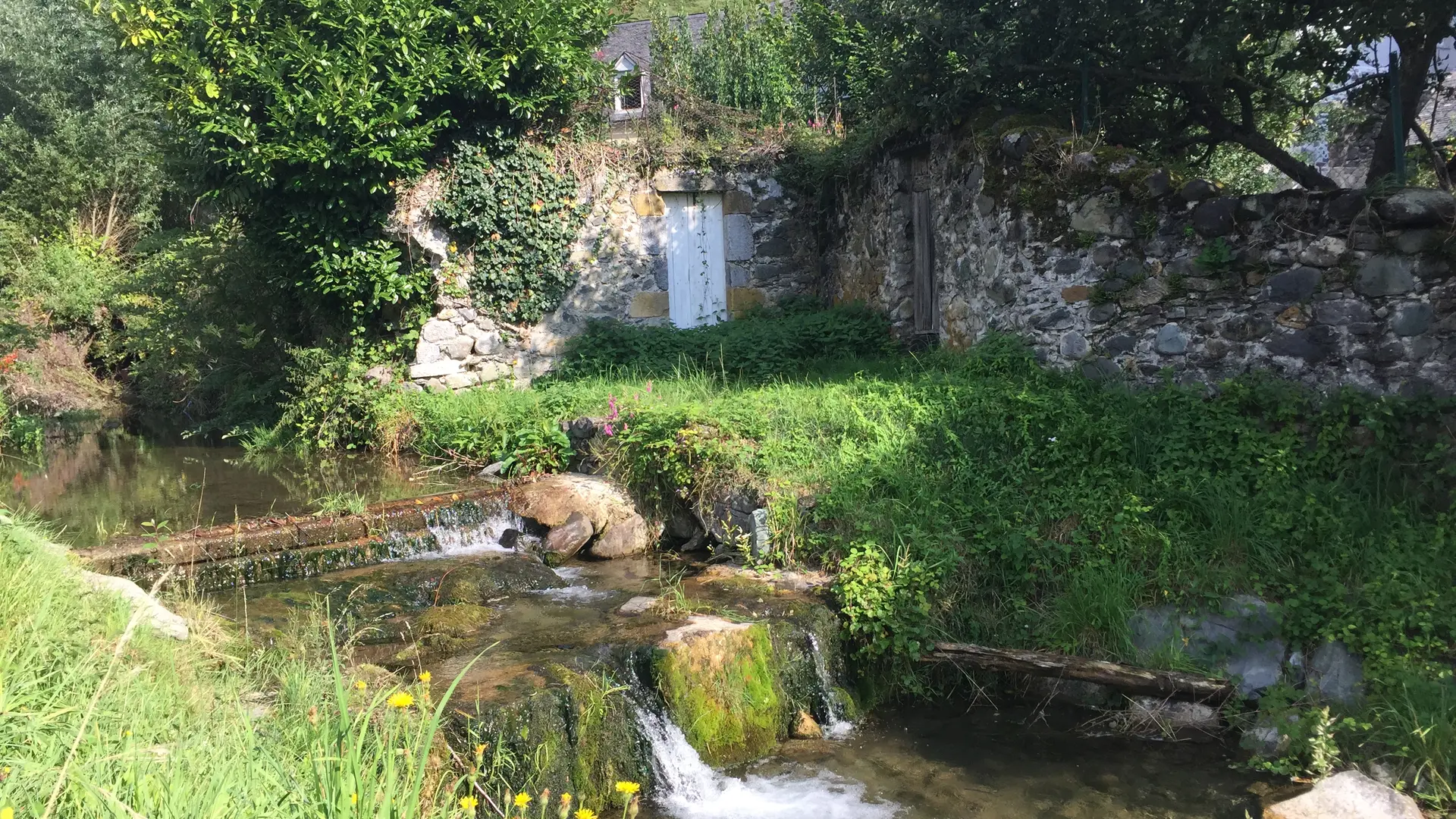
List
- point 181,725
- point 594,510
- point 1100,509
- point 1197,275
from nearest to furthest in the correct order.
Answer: point 181,725, point 1100,509, point 1197,275, point 594,510

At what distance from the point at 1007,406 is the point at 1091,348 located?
3.85ft

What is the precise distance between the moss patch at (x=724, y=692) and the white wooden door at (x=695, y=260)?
23.1ft

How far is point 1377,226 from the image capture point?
5.66 m

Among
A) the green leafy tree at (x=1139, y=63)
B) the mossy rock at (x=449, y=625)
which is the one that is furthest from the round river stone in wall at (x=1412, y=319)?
the mossy rock at (x=449, y=625)

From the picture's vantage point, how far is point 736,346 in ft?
33.7

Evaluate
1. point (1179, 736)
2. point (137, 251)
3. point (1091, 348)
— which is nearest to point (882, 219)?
point (1091, 348)

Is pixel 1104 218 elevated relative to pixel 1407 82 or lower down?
lower down

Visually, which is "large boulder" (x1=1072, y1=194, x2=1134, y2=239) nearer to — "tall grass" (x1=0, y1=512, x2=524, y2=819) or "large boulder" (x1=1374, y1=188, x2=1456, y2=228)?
"large boulder" (x1=1374, y1=188, x2=1456, y2=228)

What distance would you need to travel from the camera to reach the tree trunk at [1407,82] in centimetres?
621

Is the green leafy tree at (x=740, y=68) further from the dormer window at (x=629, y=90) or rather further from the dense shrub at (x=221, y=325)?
the dense shrub at (x=221, y=325)

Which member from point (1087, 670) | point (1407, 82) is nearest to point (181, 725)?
point (1087, 670)

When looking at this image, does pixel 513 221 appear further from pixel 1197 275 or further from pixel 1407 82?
pixel 1407 82

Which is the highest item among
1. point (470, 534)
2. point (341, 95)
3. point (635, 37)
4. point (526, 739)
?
point (635, 37)

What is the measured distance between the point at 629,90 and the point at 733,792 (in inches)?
370
